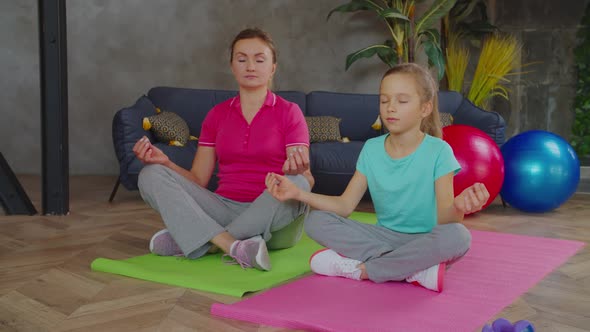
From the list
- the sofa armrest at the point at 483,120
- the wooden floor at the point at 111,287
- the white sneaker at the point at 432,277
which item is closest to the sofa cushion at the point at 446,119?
the sofa armrest at the point at 483,120

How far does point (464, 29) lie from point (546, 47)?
2.65 ft

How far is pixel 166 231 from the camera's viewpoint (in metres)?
2.61

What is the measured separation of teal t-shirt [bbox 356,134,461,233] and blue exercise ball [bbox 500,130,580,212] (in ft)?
6.01

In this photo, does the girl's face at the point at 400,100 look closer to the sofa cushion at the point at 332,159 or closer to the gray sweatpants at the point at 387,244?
the gray sweatpants at the point at 387,244

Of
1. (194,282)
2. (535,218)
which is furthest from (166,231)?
(535,218)

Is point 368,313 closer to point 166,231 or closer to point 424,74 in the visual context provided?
point 424,74

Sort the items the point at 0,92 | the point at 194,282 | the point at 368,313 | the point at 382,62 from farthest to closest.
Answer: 1. the point at 382,62
2. the point at 0,92
3. the point at 194,282
4. the point at 368,313

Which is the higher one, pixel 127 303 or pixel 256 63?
pixel 256 63

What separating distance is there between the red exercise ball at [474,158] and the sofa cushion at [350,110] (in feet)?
4.01

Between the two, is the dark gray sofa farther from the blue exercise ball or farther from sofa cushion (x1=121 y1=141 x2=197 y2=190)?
the blue exercise ball

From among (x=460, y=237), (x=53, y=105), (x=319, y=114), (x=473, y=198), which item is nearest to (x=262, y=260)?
(x=460, y=237)

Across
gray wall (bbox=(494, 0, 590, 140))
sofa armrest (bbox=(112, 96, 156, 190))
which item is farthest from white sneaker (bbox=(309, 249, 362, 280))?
gray wall (bbox=(494, 0, 590, 140))

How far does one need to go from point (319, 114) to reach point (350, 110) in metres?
0.24

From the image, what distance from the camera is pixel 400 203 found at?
226cm
